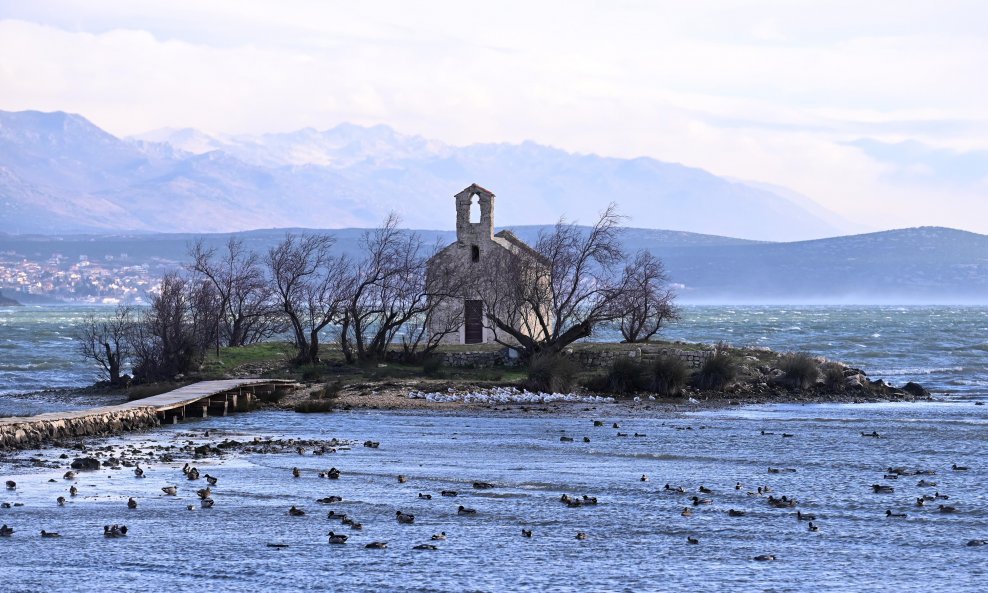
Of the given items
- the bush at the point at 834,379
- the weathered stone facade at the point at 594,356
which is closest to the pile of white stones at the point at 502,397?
the weathered stone facade at the point at 594,356

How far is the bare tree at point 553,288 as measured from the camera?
5025 centimetres

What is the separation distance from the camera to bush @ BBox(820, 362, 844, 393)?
4734cm

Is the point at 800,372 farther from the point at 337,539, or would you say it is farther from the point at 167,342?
the point at 337,539

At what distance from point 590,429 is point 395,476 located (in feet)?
34.4

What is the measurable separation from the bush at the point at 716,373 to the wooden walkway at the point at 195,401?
45.7ft

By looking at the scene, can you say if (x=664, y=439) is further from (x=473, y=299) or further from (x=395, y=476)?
(x=473, y=299)

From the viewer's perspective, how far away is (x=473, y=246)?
5581 centimetres

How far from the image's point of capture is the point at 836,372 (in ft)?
159

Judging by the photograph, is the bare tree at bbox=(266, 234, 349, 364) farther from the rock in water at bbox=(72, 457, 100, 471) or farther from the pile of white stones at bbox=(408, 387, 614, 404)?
the rock in water at bbox=(72, 457, 100, 471)

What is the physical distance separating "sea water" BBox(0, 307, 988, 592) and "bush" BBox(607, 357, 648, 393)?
31.4 feet

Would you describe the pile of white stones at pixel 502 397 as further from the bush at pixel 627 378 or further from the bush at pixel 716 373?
the bush at pixel 716 373

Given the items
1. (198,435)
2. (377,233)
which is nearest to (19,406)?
(198,435)

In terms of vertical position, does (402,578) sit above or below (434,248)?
below

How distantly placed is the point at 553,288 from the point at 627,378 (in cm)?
706
